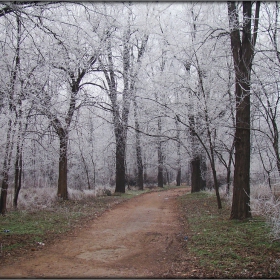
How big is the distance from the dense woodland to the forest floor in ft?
6.65

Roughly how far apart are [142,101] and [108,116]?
2.24 metres

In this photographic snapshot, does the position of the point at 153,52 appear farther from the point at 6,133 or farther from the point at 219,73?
the point at 6,133

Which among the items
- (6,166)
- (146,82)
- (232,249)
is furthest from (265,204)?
(146,82)

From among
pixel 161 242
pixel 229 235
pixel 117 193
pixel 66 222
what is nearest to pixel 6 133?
pixel 66 222

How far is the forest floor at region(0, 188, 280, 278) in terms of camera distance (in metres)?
4.88

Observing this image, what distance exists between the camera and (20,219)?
9.31m

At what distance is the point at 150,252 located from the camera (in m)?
6.18

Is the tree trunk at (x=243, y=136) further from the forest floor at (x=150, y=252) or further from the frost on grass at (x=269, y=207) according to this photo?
the forest floor at (x=150, y=252)

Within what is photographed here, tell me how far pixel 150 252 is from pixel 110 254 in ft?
2.79

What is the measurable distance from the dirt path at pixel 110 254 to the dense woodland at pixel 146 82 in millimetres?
2897

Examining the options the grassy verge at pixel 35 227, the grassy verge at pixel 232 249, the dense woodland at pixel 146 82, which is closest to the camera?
the grassy verge at pixel 232 249

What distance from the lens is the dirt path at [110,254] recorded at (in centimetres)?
497

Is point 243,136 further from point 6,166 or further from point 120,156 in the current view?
point 120,156

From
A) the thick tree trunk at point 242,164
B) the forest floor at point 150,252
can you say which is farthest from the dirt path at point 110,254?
the thick tree trunk at point 242,164
